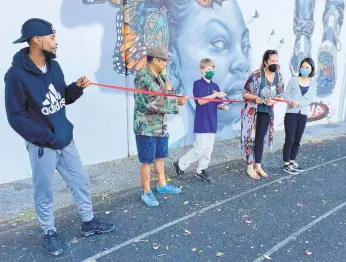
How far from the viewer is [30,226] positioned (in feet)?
11.7

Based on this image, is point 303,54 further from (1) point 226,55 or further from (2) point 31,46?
(2) point 31,46

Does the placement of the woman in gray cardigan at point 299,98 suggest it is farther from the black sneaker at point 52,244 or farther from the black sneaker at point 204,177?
the black sneaker at point 52,244

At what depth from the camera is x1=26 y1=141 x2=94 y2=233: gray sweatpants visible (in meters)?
2.90

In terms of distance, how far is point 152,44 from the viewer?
17.9 feet

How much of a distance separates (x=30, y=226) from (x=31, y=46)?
1.87m

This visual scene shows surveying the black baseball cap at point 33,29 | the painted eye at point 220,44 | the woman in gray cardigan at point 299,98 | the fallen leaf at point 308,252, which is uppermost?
the black baseball cap at point 33,29

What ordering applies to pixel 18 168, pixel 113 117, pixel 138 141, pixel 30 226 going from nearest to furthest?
1. pixel 30 226
2. pixel 138 141
3. pixel 18 168
4. pixel 113 117

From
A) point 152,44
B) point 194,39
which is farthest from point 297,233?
point 194,39

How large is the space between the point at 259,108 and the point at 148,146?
1.77m

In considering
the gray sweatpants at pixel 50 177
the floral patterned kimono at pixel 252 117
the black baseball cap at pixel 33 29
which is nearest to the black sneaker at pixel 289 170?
the floral patterned kimono at pixel 252 117

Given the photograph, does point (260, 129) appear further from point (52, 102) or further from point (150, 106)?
point (52, 102)

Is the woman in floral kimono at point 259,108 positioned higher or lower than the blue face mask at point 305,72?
lower

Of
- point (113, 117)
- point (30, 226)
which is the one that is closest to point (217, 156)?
point (113, 117)

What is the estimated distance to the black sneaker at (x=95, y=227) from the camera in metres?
3.36
